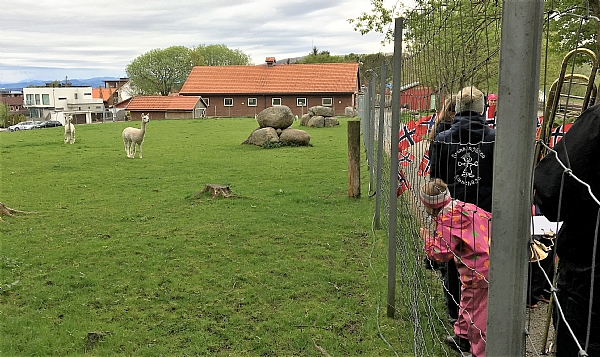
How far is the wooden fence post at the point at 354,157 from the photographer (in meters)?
8.70

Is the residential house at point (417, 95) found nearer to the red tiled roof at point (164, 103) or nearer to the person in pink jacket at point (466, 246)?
the person in pink jacket at point (466, 246)

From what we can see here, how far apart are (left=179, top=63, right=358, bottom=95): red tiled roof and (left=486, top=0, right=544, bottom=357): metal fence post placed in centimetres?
4294

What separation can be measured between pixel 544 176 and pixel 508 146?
0.66 metres

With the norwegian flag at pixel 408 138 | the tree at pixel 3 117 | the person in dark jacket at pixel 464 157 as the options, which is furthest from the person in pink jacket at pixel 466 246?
the tree at pixel 3 117

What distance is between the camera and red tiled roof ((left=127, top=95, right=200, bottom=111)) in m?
44.4

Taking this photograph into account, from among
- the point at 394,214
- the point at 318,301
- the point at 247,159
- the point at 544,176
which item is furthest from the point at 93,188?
the point at 544,176

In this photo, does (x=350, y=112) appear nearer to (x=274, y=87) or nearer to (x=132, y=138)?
(x=274, y=87)

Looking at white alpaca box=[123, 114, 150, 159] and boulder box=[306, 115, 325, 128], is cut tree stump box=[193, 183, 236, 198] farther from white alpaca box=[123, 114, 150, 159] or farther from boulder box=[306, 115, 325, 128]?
boulder box=[306, 115, 325, 128]

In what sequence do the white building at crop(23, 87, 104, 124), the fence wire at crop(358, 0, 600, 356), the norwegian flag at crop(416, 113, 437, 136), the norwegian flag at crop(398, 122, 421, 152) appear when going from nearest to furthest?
the fence wire at crop(358, 0, 600, 356) < the norwegian flag at crop(416, 113, 437, 136) < the norwegian flag at crop(398, 122, 421, 152) < the white building at crop(23, 87, 104, 124)

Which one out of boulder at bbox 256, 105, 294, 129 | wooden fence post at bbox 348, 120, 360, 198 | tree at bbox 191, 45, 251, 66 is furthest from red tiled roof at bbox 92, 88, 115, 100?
wooden fence post at bbox 348, 120, 360, 198

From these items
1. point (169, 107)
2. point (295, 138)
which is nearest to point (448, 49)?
point (295, 138)

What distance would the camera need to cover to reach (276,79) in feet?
152

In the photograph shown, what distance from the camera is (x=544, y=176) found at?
1800mm

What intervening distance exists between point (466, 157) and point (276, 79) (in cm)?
4381
